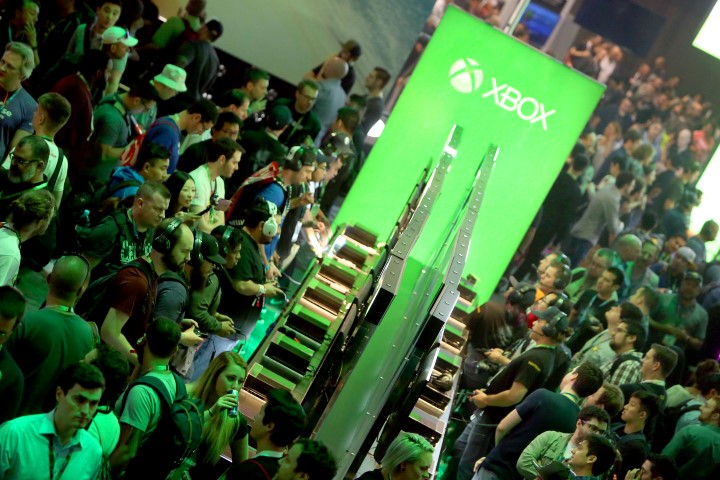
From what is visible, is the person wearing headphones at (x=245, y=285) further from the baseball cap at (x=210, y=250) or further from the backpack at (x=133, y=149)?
the backpack at (x=133, y=149)

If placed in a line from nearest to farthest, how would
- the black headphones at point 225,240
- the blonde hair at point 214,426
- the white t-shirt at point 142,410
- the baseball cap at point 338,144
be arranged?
the white t-shirt at point 142,410 < the blonde hair at point 214,426 < the black headphones at point 225,240 < the baseball cap at point 338,144

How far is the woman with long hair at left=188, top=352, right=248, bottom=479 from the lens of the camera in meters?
4.21

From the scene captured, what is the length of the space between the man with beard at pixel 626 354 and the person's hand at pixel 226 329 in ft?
11.3

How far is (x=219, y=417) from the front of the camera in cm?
421

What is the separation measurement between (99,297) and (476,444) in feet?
10.1

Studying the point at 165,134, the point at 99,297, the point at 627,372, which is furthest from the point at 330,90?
the point at 99,297

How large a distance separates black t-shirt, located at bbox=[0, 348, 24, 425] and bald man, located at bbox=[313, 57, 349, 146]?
6.45 meters

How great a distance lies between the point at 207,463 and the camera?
4.24m

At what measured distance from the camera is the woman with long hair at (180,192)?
6.12m

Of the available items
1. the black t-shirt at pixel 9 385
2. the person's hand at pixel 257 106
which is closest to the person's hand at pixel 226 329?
the black t-shirt at pixel 9 385

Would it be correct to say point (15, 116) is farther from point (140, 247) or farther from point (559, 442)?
point (559, 442)

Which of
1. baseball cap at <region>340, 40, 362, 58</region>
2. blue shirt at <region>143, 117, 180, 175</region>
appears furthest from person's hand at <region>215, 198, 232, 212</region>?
baseball cap at <region>340, 40, 362, 58</region>

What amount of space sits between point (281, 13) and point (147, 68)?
2675 millimetres

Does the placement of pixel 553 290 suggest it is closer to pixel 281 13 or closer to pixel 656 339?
pixel 656 339
